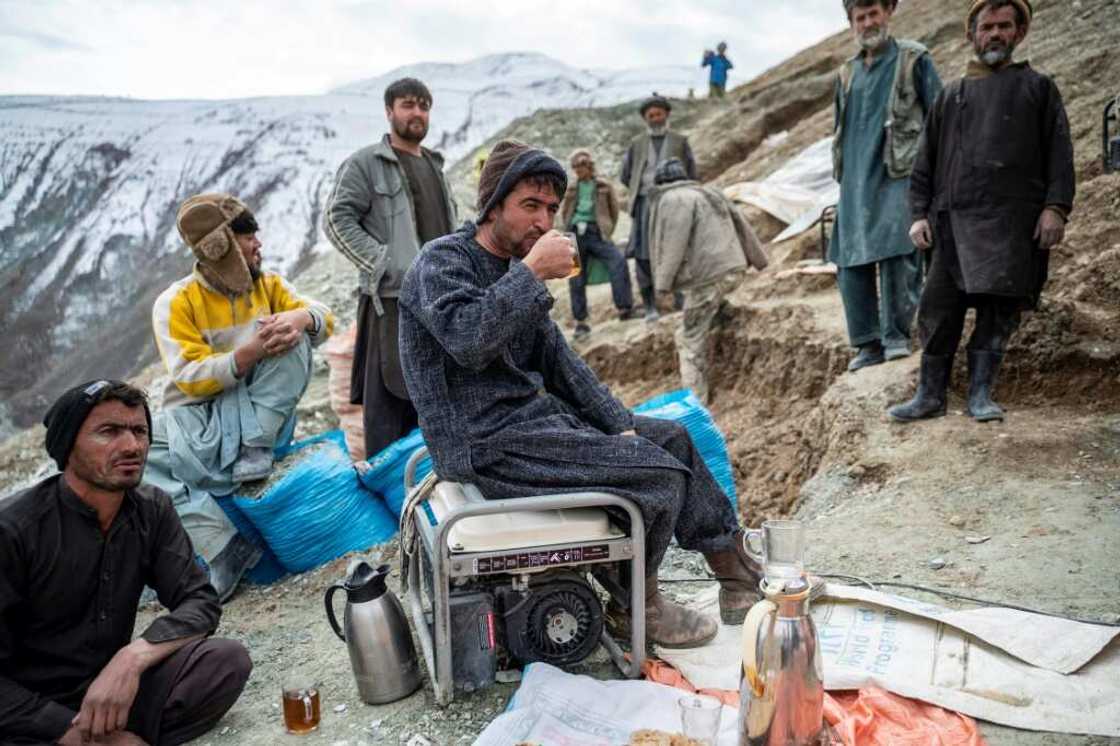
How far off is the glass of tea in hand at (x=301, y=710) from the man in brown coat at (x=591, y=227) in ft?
20.5

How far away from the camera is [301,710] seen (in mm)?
2475

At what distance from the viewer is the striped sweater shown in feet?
13.4

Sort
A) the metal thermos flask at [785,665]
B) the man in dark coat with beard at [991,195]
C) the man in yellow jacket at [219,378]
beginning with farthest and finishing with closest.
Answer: the man in yellow jacket at [219,378] < the man in dark coat with beard at [991,195] < the metal thermos flask at [785,665]

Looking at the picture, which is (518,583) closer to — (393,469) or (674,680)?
(674,680)

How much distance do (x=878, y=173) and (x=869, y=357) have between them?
3.81 feet

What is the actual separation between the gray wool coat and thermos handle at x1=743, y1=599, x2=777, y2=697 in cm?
62

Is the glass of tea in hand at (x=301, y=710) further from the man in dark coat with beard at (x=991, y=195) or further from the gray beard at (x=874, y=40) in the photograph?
the gray beard at (x=874, y=40)

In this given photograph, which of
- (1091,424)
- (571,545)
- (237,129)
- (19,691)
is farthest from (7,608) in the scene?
(237,129)

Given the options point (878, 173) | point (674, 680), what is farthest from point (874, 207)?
point (674, 680)

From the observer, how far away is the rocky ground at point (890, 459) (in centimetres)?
275

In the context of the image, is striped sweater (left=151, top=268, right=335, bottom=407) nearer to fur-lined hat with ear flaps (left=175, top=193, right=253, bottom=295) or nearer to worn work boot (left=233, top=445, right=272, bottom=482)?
fur-lined hat with ear flaps (left=175, top=193, right=253, bottom=295)

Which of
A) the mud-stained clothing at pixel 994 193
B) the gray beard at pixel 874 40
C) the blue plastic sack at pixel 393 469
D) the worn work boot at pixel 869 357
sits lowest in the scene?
the blue plastic sack at pixel 393 469

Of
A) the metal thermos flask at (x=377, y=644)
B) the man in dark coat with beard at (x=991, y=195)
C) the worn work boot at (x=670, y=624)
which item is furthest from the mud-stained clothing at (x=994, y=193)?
the metal thermos flask at (x=377, y=644)

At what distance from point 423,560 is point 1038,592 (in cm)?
211
